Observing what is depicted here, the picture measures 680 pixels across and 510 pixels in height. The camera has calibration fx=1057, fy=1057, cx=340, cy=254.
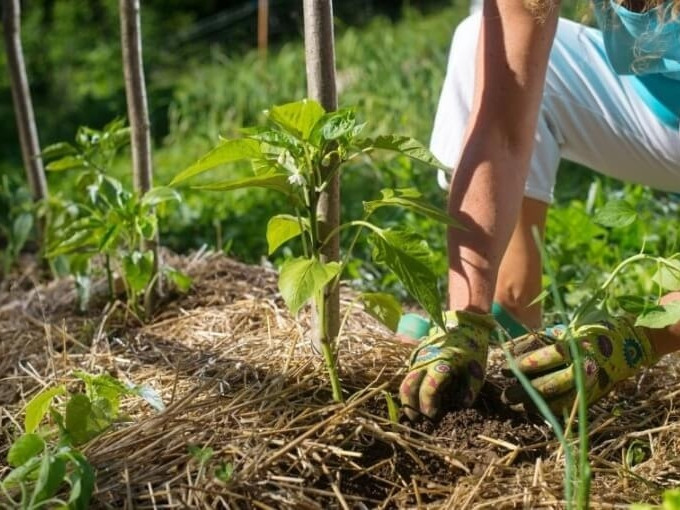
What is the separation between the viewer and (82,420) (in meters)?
1.54

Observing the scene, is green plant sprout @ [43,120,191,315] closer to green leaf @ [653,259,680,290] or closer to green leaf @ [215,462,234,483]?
green leaf @ [215,462,234,483]

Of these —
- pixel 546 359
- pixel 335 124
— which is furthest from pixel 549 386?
pixel 335 124

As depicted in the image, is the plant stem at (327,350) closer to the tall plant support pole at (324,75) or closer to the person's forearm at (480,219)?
the tall plant support pole at (324,75)

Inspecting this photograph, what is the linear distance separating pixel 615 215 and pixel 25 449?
940 millimetres

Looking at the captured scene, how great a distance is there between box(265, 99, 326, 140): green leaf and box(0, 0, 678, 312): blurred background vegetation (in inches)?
18.8

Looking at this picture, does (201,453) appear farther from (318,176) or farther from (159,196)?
(159,196)

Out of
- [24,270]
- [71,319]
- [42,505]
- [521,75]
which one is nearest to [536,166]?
[521,75]

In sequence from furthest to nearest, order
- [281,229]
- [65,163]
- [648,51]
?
[65,163]
[648,51]
[281,229]

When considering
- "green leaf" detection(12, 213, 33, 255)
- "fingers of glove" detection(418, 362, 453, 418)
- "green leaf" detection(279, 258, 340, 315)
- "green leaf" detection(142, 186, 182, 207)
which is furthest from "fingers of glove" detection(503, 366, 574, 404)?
"green leaf" detection(12, 213, 33, 255)

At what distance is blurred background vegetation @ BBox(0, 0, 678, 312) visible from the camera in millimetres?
2865

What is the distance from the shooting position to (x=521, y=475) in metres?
1.51

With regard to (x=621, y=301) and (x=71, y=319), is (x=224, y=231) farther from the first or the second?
(x=621, y=301)

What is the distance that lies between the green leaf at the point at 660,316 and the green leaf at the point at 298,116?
0.57 m

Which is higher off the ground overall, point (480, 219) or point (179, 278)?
point (480, 219)
